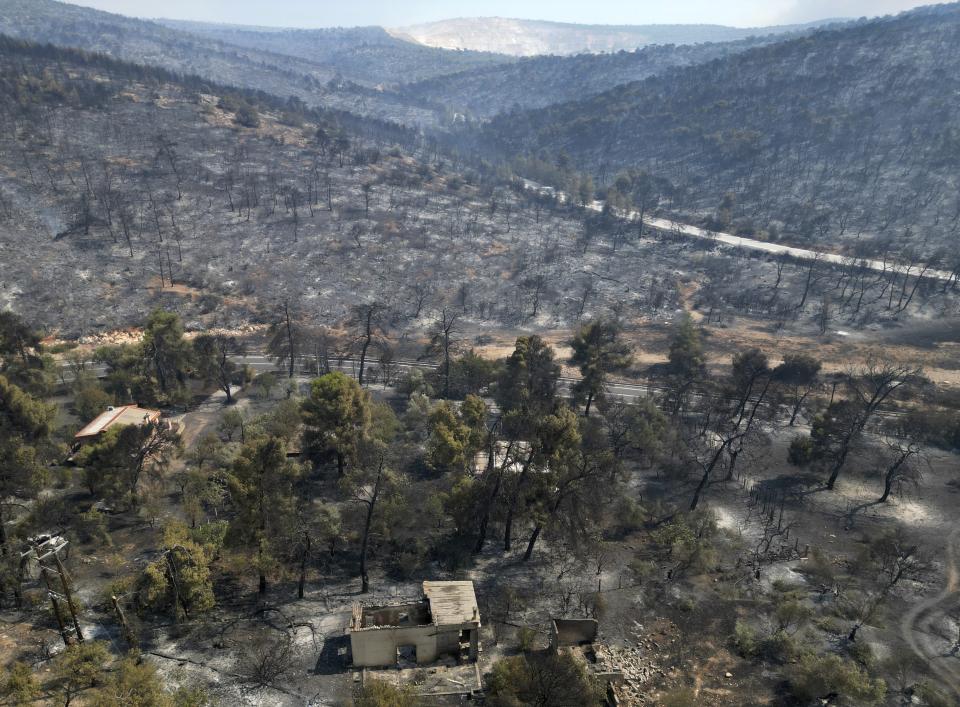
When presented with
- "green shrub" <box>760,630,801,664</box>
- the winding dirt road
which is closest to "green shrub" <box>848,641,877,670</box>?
"green shrub" <box>760,630,801,664</box>

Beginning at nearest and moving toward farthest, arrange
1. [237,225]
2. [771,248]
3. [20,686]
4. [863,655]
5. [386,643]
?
[20,686], [386,643], [863,655], [237,225], [771,248]

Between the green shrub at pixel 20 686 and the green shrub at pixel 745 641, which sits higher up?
the green shrub at pixel 20 686

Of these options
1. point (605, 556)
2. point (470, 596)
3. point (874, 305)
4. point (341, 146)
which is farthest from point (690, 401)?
point (341, 146)

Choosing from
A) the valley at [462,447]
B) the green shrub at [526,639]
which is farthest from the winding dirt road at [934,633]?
the green shrub at [526,639]

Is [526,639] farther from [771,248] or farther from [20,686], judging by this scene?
[771,248]

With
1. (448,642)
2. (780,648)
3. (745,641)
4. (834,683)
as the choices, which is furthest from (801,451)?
(448,642)

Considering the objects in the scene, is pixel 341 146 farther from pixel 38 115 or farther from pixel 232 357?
pixel 232 357

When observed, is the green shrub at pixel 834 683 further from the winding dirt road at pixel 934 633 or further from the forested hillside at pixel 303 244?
the forested hillside at pixel 303 244
